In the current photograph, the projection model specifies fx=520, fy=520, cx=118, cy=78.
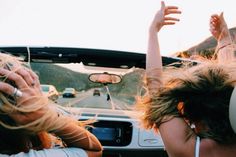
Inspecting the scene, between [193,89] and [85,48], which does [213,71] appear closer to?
[193,89]

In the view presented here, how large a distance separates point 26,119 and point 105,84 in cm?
370

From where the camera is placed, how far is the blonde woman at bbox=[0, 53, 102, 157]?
190 cm

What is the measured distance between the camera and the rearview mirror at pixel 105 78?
5.53m

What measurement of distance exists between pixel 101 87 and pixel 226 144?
3.34 metres

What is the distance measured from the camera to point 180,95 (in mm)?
2543

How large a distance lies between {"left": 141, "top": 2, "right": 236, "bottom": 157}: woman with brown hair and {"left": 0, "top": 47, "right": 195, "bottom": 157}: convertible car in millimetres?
2364

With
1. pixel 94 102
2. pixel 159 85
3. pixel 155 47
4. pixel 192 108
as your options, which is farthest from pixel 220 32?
pixel 94 102

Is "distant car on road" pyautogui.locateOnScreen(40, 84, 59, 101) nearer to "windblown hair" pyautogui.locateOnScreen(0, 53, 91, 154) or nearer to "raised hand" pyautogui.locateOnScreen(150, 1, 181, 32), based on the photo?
"windblown hair" pyautogui.locateOnScreen(0, 53, 91, 154)

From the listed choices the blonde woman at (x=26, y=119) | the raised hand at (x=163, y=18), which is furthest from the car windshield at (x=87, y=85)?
the blonde woman at (x=26, y=119)

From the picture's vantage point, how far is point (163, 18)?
9.73ft

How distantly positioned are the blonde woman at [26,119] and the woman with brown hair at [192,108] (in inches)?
18.3

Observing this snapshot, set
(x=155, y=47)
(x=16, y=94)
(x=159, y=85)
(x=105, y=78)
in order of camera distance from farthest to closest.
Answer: (x=105, y=78), (x=155, y=47), (x=159, y=85), (x=16, y=94)

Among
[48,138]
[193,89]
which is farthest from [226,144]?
[48,138]

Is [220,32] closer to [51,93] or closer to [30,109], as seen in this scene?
[51,93]
